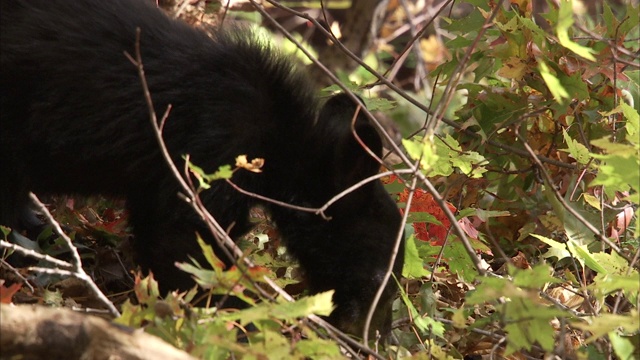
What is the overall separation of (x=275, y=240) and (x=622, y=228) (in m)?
1.72

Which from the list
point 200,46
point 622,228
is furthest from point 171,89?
point 622,228

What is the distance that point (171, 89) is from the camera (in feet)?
12.4

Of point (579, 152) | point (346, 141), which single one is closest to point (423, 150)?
point (346, 141)

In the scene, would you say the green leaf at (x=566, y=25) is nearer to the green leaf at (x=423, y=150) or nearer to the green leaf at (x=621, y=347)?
the green leaf at (x=423, y=150)

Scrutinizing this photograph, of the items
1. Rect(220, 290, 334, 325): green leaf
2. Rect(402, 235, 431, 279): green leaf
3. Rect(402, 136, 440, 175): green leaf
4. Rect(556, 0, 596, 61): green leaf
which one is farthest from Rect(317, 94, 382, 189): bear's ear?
Rect(220, 290, 334, 325): green leaf

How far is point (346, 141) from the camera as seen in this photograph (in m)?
3.82

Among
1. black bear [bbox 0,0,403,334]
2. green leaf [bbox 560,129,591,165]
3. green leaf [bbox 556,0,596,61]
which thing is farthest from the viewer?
green leaf [bbox 560,129,591,165]

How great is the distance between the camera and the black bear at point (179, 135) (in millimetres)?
3725

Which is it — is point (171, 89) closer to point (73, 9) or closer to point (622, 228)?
point (73, 9)

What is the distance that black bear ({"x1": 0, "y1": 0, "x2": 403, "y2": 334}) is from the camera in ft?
12.2

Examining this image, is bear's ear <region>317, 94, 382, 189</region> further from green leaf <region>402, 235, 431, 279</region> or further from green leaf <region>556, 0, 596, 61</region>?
green leaf <region>556, 0, 596, 61</region>

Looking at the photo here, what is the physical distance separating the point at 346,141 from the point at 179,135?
0.67 metres

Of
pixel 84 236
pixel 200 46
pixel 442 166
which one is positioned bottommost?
pixel 84 236

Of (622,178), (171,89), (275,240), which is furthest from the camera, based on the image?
(275,240)
